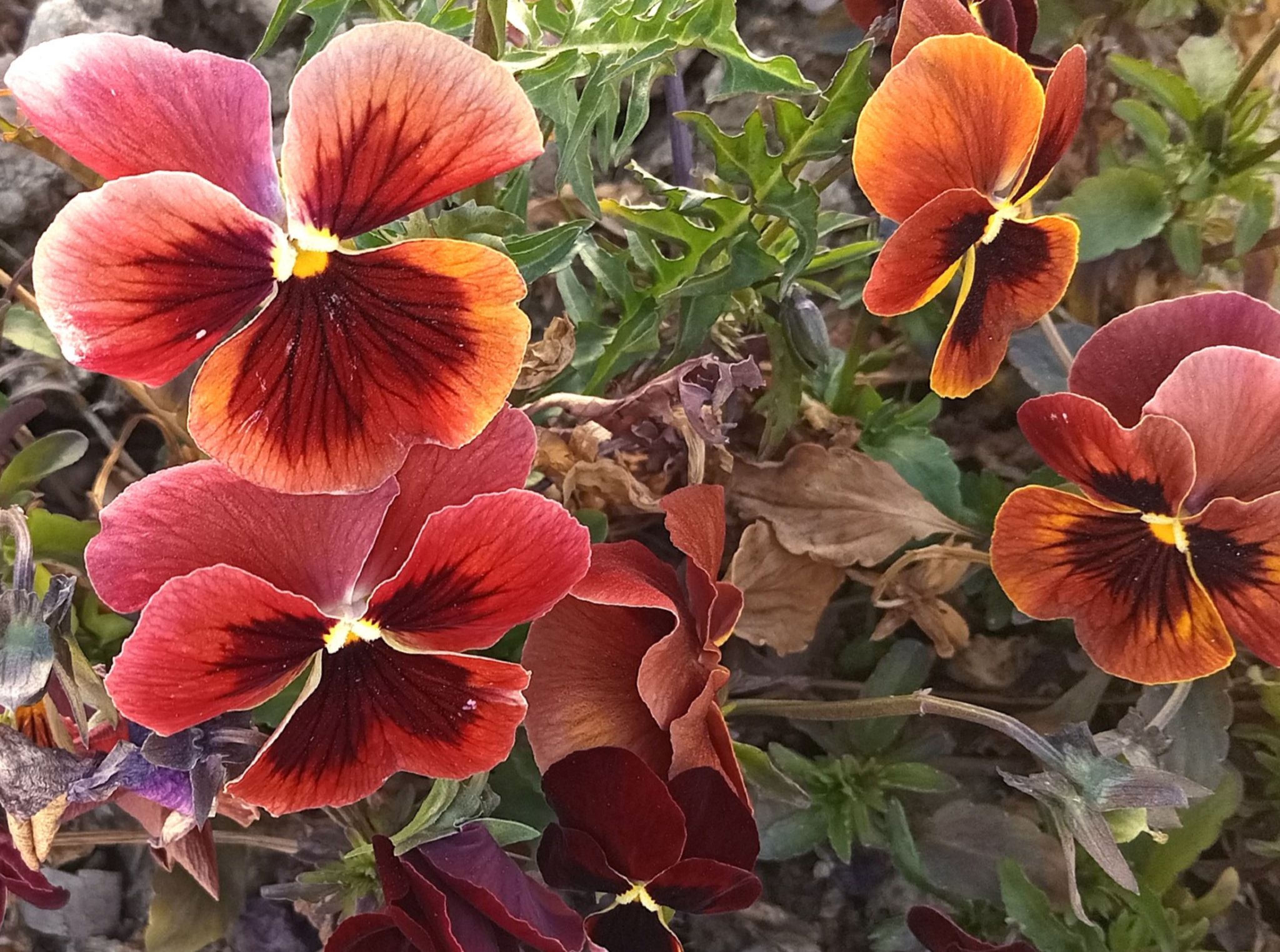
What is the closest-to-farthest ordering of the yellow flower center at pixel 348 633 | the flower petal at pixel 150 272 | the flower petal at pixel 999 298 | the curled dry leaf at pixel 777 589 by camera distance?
1. the flower petal at pixel 150 272
2. the yellow flower center at pixel 348 633
3. the flower petal at pixel 999 298
4. the curled dry leaf at pixel 777 589

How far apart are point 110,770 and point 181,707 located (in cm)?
13

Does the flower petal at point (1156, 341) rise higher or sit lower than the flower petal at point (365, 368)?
lower

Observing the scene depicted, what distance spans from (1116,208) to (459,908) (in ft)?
2.42

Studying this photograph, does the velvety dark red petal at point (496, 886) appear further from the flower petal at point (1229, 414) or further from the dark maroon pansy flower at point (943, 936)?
the flower petal at point (1229, 414)

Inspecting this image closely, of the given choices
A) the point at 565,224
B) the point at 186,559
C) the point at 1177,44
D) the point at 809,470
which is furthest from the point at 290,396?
the point at 1177,44

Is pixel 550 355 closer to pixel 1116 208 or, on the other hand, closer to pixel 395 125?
pixel 395 125

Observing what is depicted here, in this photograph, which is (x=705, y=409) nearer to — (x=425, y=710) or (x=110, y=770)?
(x=425, y=710)

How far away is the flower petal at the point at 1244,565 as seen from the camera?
1.75 feet

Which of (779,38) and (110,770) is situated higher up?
(779,38)

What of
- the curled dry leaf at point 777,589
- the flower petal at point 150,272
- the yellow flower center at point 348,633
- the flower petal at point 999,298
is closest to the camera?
the flower petal at point 150,272

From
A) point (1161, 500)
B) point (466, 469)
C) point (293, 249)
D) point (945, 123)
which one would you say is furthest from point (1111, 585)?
point (293, 249)

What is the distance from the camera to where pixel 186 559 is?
1.42ft

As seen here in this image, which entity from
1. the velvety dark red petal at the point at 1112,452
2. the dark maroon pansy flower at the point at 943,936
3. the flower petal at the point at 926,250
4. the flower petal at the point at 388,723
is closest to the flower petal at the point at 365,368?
the flower petal at the point at 388,723

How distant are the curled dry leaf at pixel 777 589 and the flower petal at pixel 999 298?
213mm
